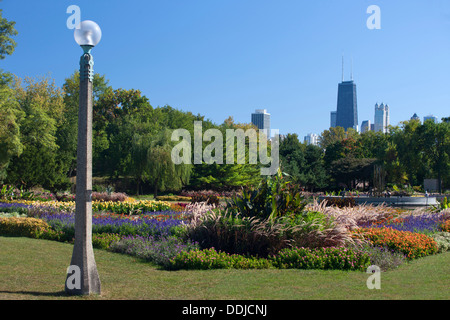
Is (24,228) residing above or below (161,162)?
below

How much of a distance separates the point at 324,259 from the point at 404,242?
95.3 inches

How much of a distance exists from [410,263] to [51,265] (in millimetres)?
6871

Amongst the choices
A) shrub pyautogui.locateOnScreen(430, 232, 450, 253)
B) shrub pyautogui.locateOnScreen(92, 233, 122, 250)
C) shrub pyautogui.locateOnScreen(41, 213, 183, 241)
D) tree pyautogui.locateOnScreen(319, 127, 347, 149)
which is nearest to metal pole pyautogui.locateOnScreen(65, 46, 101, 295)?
shrub pyautogui.locateOnScreen(92, 233, 122, 250)

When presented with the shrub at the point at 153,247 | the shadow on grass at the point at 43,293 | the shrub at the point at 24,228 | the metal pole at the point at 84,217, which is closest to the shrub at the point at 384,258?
the shrub at the point at 153,247

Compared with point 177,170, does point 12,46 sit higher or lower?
higher

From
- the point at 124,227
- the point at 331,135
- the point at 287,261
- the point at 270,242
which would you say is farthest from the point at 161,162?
the point at 331,135

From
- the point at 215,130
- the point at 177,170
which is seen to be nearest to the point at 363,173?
the point at 215,130

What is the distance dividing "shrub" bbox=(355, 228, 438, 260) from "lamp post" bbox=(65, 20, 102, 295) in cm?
600

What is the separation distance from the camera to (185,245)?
8.66 meters

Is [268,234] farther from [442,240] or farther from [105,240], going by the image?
[442,240]

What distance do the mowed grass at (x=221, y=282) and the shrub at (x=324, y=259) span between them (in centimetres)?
43

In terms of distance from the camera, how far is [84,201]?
545cm

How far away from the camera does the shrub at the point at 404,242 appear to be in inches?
347
